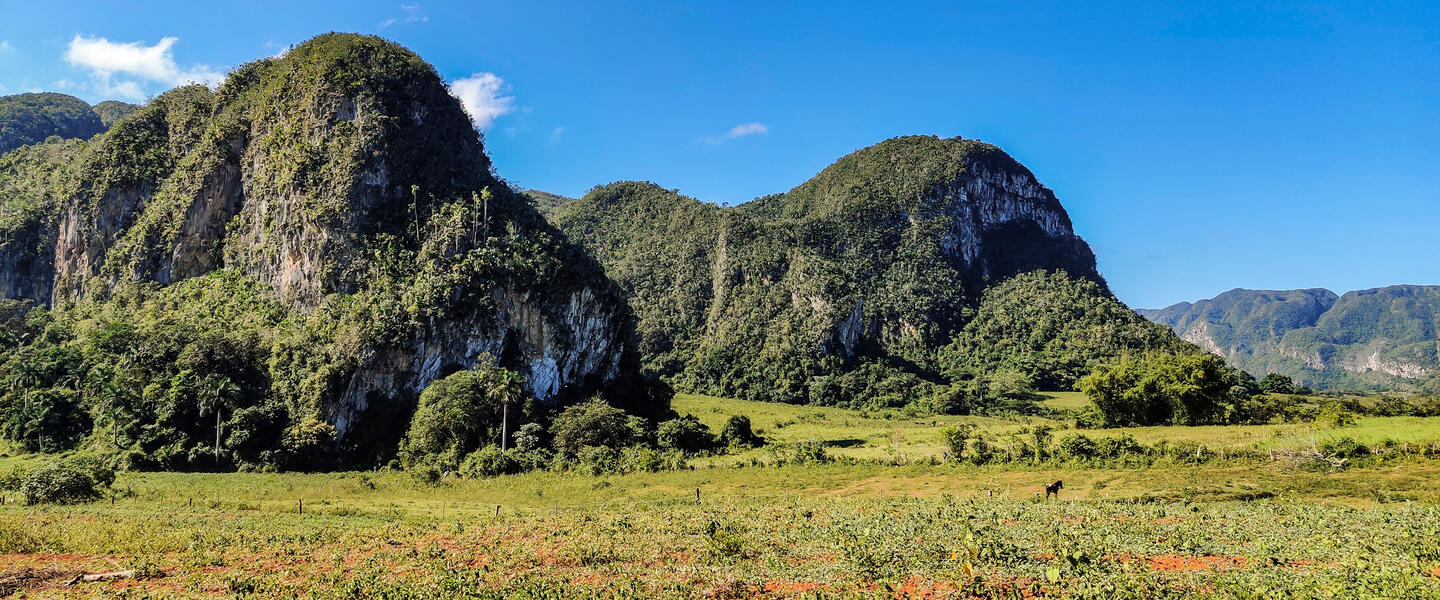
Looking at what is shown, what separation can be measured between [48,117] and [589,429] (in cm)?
14825

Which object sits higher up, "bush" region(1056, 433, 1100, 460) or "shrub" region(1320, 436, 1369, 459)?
"shrub" region(1320, 436, 1369, 459)

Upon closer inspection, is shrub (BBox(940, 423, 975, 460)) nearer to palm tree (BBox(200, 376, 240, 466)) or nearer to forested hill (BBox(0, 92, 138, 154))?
palm tree (BBox(200, 376, 240, 466))

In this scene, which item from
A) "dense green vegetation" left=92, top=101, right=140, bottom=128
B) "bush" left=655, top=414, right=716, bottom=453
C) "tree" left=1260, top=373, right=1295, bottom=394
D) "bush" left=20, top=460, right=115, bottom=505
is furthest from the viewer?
"dense green vegetation" left=92, top=101, right=140, bottom=128

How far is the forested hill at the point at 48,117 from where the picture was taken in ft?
389

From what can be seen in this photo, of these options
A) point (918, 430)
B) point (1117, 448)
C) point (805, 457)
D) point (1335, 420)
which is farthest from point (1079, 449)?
point (918, 430)

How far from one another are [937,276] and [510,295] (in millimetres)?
92104

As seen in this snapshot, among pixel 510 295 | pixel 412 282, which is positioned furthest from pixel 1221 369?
pixel 412 282

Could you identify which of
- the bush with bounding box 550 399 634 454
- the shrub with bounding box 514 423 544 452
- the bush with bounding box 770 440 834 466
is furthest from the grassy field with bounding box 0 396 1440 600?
the bush with bounding box 550 399 634 454

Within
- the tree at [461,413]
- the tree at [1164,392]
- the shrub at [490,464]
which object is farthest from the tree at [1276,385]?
the tree at [461,413]

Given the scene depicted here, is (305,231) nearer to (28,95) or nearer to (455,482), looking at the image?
(455,482)

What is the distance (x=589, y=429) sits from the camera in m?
48.5

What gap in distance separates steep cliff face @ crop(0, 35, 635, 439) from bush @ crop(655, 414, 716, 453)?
15043mm

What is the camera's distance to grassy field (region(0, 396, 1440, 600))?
12641mm

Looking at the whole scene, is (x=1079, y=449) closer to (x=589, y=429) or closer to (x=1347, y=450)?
(x=1347, y=450)
